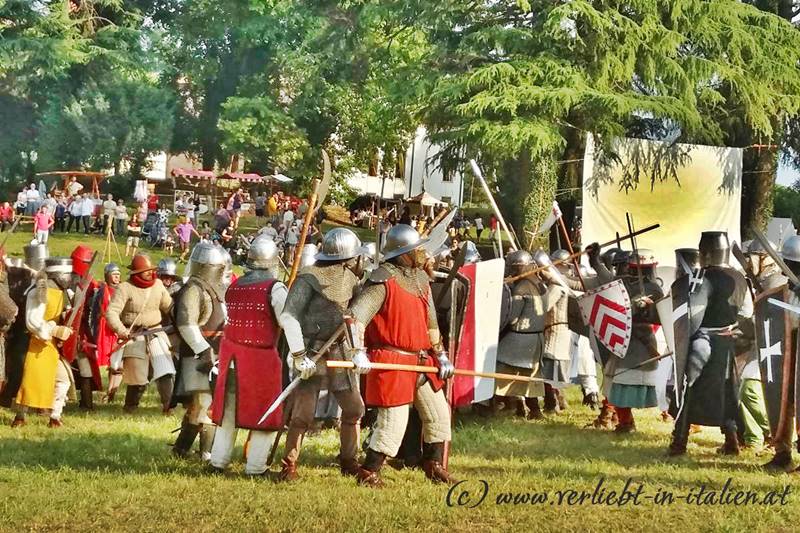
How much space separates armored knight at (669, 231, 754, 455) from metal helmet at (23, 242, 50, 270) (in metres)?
5.29

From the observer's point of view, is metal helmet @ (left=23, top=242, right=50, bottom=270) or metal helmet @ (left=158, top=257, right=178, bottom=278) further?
metal helmet @ (left=158, top=257, right=178, bottom=278)

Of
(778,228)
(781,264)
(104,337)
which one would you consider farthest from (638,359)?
(778,228)

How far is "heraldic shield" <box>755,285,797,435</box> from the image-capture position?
295 inches

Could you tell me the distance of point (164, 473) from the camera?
7.45 m

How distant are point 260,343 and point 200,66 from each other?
94.3 ft

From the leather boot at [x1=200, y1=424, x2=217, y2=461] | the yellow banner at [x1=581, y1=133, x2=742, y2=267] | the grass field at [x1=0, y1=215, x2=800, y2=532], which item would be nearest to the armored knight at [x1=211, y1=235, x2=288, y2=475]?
the grass field at [x1=0, y1=215, x2=800, y2=532]

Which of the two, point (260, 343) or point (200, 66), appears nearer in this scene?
point (260, 343)

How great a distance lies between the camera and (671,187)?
25844 mm

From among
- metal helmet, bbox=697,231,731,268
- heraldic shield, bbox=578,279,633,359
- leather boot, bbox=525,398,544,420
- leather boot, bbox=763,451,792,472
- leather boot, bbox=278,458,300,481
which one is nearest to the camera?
leather boot, bbox=278,458,300,481

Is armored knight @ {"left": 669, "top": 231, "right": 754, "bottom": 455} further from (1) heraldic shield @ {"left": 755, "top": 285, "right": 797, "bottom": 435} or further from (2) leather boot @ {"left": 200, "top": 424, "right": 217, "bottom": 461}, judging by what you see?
(2) leather boot @ {"left": 200, "top": 424, "right": 217, "bottom": 461}

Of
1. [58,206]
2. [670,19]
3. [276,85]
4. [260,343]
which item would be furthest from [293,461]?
[276,85]

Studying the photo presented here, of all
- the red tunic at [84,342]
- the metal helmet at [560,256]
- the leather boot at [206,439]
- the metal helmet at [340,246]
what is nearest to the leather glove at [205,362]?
the leather boot at [206,439]

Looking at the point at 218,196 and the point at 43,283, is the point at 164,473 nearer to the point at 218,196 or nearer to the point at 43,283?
the point at 43,283

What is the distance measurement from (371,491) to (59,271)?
427 cm
